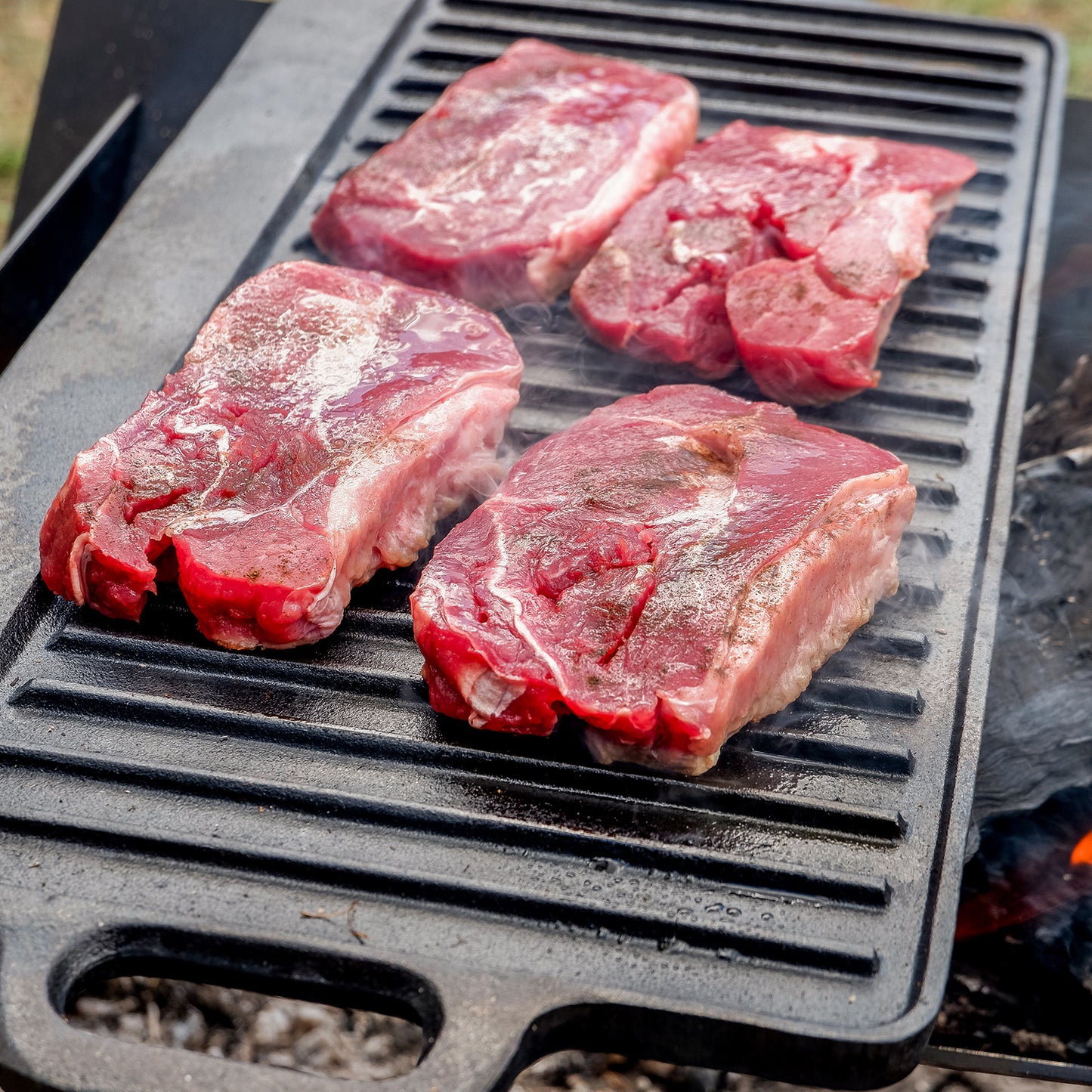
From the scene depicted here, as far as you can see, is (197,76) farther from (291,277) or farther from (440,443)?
(440,443)

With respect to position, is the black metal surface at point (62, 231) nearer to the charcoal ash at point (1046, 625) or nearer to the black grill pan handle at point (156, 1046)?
the black grill pan handle at point (156, 1046)

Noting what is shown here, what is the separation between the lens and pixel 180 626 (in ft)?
8.71

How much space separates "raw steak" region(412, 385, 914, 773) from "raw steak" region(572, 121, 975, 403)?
1.14ft

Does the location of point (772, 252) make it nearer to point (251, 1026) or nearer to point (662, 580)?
point (662, 580)

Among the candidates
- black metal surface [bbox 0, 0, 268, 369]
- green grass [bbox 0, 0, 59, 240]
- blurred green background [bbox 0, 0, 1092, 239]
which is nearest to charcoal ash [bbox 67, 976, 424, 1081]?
black metal surface [bbox 0, 0, 268, 369]

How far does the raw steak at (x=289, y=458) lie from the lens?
8.29 feet

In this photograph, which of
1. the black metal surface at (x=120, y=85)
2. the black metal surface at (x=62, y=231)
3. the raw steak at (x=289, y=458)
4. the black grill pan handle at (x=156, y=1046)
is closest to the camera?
the black grill pan handle at (x=156, y=1046)

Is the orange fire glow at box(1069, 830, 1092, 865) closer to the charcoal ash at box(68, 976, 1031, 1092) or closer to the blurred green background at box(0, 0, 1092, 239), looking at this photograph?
the charcoal ash at box(68, 976, 1031, 1092)

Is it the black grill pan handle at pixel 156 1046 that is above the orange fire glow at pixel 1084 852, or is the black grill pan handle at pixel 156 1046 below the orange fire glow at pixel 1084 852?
above

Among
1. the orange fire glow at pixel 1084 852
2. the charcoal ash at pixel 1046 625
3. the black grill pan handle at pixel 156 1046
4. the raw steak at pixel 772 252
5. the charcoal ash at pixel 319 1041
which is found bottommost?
the charcoal ash at pixel 319 1041

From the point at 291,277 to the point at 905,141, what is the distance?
2178mm

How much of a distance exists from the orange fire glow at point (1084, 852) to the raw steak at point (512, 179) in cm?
204

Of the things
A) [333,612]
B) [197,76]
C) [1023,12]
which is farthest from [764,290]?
[1023,12]

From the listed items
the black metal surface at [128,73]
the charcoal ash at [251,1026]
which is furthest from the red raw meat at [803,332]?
the black metal surface at [128,73]
